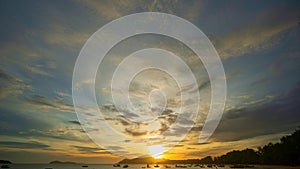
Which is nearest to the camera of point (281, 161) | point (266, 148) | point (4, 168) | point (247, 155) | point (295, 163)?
point (295, 163)

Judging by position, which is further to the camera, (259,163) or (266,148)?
(259,163)

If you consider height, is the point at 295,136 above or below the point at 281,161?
above

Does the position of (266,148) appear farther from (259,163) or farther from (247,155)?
(247,155)

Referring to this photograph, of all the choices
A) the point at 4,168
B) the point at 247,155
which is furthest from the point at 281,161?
the point at 4,168

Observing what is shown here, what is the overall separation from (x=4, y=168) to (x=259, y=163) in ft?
515

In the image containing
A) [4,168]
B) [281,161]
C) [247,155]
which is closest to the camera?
[281,161]

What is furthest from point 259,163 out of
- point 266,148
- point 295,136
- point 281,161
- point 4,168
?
point 4,168

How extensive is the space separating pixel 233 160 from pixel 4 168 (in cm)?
16532

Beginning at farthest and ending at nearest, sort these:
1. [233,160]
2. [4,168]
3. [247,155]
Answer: [233,160], [247,155], [4,168]

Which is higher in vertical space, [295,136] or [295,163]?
[295,136]

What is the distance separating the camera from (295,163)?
94812 mm

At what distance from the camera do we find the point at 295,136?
97.4 m

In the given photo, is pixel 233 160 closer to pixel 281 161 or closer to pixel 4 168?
pixel 281 161

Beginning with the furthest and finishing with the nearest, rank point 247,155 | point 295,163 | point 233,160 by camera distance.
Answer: point 233,160 → point 247,155 → point 295,163
